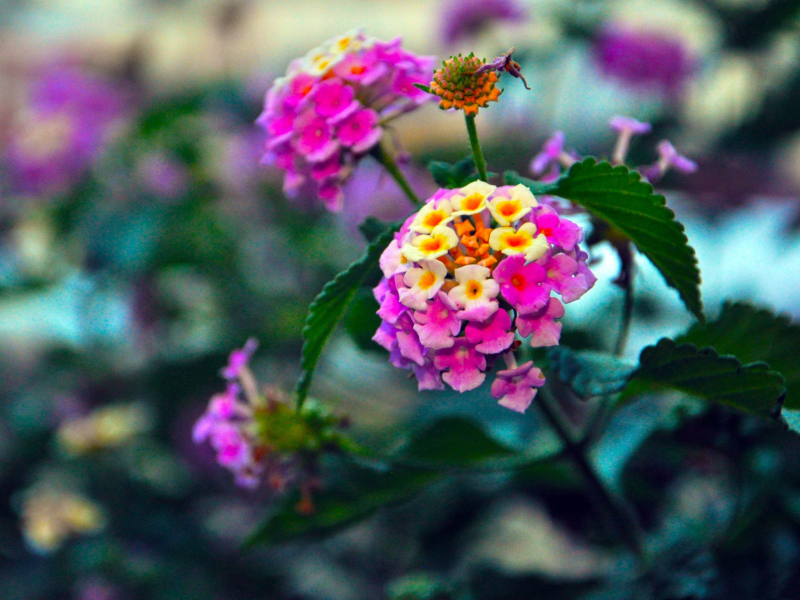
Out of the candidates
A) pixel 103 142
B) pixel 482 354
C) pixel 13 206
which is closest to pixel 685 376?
pixel 482 354

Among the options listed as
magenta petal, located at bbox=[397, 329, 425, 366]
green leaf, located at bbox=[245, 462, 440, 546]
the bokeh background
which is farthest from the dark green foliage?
the bokeh background

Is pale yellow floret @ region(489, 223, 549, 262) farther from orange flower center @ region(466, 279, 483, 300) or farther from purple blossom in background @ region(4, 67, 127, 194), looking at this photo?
purple blossom in background @ region(4, 67, 127, 194)

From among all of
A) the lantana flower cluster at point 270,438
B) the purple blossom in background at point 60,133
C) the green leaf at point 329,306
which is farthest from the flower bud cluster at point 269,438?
the purple blossom in background at point 60,133

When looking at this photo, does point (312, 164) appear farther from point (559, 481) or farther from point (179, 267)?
point (179, 267)

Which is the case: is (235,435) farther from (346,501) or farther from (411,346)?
(411,346)

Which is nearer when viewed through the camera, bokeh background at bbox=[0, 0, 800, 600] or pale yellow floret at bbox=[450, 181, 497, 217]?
pale yellow floret at bbox=[450, 181, 497, 217]

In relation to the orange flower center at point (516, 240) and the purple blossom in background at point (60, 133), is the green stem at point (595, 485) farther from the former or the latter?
the purple blossom in background at point (60, 133)

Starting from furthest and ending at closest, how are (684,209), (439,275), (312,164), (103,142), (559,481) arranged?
(103,142) < (684,209) < (559,481) < (312,164) < (439,275)
